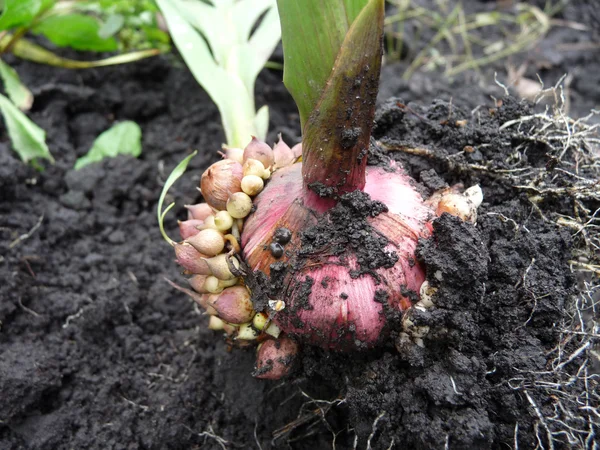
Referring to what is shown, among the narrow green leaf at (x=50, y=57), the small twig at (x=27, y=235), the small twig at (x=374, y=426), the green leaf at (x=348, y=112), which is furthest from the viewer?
the narrow green leaf at (x=50, y=57)

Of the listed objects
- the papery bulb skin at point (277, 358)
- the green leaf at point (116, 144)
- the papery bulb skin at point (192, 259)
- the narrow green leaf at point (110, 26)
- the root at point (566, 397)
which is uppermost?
the narrow green leaf at point (110, 26)

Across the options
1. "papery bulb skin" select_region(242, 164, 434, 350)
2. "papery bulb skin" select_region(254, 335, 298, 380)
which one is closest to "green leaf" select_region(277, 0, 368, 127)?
"papery bulb skin" select_region(242, 164, 434, 350)

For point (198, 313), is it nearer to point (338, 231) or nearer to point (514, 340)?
point (338, 231)

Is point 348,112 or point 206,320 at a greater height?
point 348,112

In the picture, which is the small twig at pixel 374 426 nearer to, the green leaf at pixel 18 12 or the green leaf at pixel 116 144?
the green leaf at pixel 116 144

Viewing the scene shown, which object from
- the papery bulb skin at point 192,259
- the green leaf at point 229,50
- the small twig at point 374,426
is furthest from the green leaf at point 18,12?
the small twig at point 374,426

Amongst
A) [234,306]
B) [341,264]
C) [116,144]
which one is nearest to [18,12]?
[116,144]

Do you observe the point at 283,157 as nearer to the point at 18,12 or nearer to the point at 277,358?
the point at 277,358
